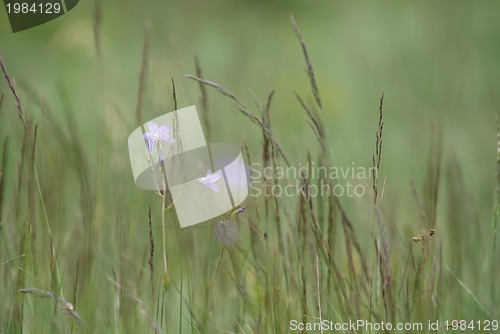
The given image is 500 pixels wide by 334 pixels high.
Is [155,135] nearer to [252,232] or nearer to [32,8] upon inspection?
[252,232]

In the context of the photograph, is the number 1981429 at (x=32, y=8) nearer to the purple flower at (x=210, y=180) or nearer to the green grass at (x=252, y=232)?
the green grass at (x=252, y=232)

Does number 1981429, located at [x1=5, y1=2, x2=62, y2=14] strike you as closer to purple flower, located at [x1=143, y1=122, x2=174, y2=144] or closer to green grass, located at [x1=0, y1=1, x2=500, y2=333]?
green grass, located at [x1=0, y1=1, x2=500, y2=333]

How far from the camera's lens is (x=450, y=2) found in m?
5.11

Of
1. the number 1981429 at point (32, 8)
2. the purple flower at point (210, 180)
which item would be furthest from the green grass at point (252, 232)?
the number 1981429 at point (32, 8)

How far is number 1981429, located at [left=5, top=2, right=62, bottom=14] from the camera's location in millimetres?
2316

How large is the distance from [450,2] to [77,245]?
401 centimetres

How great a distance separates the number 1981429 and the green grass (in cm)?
23

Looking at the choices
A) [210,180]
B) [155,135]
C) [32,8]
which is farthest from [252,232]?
[32,8]

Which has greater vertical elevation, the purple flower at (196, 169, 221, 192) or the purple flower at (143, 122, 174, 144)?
the purple flower at (143, 122, 174, 144)

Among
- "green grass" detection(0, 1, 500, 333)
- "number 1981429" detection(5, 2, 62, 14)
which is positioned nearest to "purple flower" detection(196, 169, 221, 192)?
"green grass" detection(0, 1, 500, 333)

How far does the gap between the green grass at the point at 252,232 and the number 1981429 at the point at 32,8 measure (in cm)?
23

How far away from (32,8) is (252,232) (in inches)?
45.1

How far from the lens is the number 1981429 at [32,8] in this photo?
7.60 ft

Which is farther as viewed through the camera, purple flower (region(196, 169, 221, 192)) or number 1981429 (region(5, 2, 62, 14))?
number 1981429 (region(5, 2, 62, 14))
